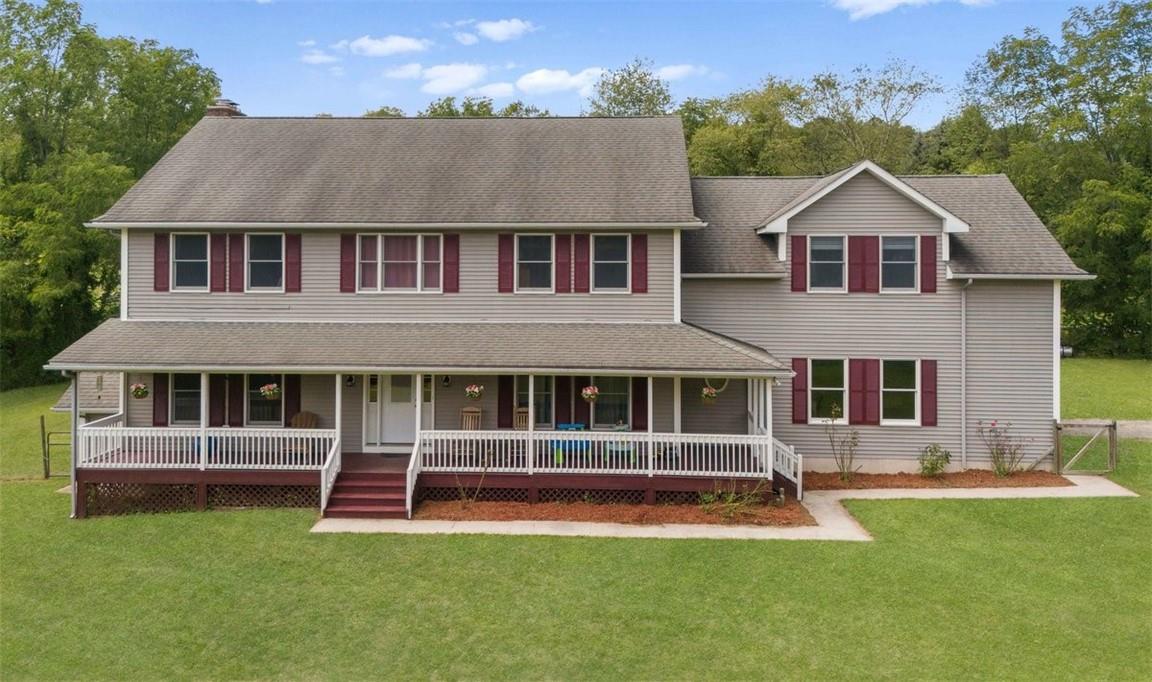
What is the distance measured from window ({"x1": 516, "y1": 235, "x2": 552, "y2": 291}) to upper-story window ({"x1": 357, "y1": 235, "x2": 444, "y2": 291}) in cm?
182

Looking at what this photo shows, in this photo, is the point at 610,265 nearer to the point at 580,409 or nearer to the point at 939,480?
the point at 580,409

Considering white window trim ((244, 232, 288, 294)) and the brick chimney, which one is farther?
the brick chimney

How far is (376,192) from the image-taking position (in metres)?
16.2

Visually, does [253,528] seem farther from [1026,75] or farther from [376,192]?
[1026,75]

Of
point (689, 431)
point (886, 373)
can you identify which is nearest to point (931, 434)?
point (886, 373)

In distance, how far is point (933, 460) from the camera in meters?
15.6

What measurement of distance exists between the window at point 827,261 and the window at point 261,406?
12642mm

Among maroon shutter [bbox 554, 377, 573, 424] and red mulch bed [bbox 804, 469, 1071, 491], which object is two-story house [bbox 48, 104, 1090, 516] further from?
red mulch bed [bbox 804, 469, 1071, 491]

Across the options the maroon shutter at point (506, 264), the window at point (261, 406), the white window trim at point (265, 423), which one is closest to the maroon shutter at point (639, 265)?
the maroon shutter at point (506, 264)

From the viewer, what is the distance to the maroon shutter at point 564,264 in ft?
50.4

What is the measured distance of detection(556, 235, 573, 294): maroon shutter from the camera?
50.4ft

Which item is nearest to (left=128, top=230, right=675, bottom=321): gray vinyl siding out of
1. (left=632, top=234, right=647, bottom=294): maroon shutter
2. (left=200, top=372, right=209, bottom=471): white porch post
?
(left=632, top=234, right=647, bottom=294): maroon shutter

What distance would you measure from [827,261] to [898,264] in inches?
63.7

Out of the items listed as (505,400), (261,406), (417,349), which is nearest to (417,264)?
(417,349)
